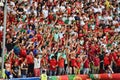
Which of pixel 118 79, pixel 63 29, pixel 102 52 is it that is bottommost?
pixel 118 79

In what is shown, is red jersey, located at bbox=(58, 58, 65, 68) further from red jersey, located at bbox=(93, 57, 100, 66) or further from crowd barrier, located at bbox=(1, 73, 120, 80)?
red jersey, located at bbox=(93, 57, 100, 66)

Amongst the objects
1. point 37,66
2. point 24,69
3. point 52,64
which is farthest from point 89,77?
point 24,69

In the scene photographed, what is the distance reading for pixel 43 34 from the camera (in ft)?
66.3

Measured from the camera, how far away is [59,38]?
20.5 metres

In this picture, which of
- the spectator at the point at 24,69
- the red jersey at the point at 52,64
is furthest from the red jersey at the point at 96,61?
the spectator at the point at 24,69

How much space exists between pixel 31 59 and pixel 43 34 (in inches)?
95.0

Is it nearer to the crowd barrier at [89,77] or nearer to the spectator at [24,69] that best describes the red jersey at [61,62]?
the crowd barrier at [89,77]

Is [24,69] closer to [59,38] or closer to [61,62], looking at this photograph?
[61,62]

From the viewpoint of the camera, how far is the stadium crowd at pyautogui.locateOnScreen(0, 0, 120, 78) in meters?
18.3

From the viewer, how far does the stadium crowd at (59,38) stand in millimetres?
18312

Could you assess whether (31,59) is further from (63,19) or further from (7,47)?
(63,19)

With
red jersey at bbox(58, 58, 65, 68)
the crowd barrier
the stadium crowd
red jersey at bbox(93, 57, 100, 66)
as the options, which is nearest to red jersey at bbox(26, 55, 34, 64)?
the stadium crowd

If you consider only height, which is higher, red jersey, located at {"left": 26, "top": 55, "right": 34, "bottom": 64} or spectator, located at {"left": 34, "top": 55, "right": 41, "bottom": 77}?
red jersey, located at {"left": 26, "top": 55, "right": 34, "bottom": 64}

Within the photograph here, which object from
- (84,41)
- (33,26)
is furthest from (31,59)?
(84,41)
